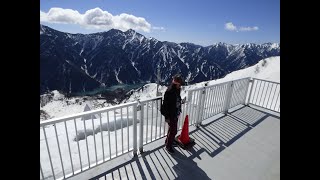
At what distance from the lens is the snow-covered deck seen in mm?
4109

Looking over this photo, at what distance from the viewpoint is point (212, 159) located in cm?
467

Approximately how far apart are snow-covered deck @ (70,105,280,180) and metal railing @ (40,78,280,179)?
25 cm

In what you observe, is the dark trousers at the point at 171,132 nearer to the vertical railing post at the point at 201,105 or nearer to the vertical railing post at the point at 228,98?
the vertical railing post at the point at 201,105

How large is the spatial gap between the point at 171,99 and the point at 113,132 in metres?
2.43

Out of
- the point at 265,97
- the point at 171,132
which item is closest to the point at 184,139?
the point at 171,132

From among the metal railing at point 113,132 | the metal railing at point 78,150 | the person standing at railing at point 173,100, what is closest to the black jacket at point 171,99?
the person standing at railing at point 173,100

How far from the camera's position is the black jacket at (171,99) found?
4.45 m

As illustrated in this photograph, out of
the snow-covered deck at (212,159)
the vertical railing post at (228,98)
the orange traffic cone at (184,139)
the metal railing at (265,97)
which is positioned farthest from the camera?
the metal railing at (265,97)

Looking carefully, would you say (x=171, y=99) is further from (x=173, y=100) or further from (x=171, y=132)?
(x=171, y=132)

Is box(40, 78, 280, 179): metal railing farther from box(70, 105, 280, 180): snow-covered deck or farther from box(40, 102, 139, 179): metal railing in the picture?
box(70, 105, 280, 180): snow-covered deck

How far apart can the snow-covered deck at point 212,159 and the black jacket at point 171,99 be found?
958 mm
